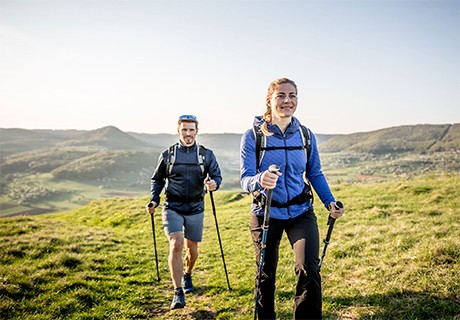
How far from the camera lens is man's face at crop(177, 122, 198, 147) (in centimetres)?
665

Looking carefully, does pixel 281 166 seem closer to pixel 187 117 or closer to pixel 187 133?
pixel 187 133

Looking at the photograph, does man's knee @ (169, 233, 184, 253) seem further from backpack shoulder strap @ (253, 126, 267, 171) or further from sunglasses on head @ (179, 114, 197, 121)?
backpack shoulder strap @ (253, 126, 267, 171)

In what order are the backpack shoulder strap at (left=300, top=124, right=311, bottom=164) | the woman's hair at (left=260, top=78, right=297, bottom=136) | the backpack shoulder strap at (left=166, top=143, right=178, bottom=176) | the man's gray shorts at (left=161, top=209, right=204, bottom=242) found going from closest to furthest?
the woman's hair at (left=260, top=78, right=297, bottom=136) → the backpack shoulder strap at (left=300, top=124, right=311, bottom=164) → the man's gray shorts at (left=161, top=209, right=204, bottom=242) → the backpack shoulder strap at (left=166, top=143, right=178, bottom=176)

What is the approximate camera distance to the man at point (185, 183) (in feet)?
20.9

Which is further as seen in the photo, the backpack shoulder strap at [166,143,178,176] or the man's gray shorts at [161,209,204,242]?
the backpack shoulder strap at [166,143,178,176]

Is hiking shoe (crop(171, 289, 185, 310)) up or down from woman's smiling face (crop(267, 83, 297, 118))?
down

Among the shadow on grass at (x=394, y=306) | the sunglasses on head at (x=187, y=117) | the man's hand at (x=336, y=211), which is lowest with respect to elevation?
the shadow on grass at (x=394, y=306)

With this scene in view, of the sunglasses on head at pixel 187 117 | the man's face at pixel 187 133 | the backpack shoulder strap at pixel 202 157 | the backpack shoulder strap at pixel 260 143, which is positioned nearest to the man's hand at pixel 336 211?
the backpack shoulder strap at pixel 260 143

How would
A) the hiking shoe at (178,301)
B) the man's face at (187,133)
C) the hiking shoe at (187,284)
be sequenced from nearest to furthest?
the hiking shoe at (178,301) < the man's face at (187,133) < the hiking shoe at (187,284)

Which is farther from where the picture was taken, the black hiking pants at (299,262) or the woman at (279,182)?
the woman at (279,182)

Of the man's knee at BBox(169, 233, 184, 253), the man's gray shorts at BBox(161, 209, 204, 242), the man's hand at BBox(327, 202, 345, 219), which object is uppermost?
the man's hand at BBox(327, 202, 345, 219)

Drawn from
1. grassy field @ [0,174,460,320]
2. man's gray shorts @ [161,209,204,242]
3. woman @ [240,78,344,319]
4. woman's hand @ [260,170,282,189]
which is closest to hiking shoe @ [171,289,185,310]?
grassy field @ [0,174,460,320]

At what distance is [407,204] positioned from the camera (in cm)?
1408

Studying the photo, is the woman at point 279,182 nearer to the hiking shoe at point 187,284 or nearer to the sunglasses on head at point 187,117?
the sunglasses on head at point 187,117
